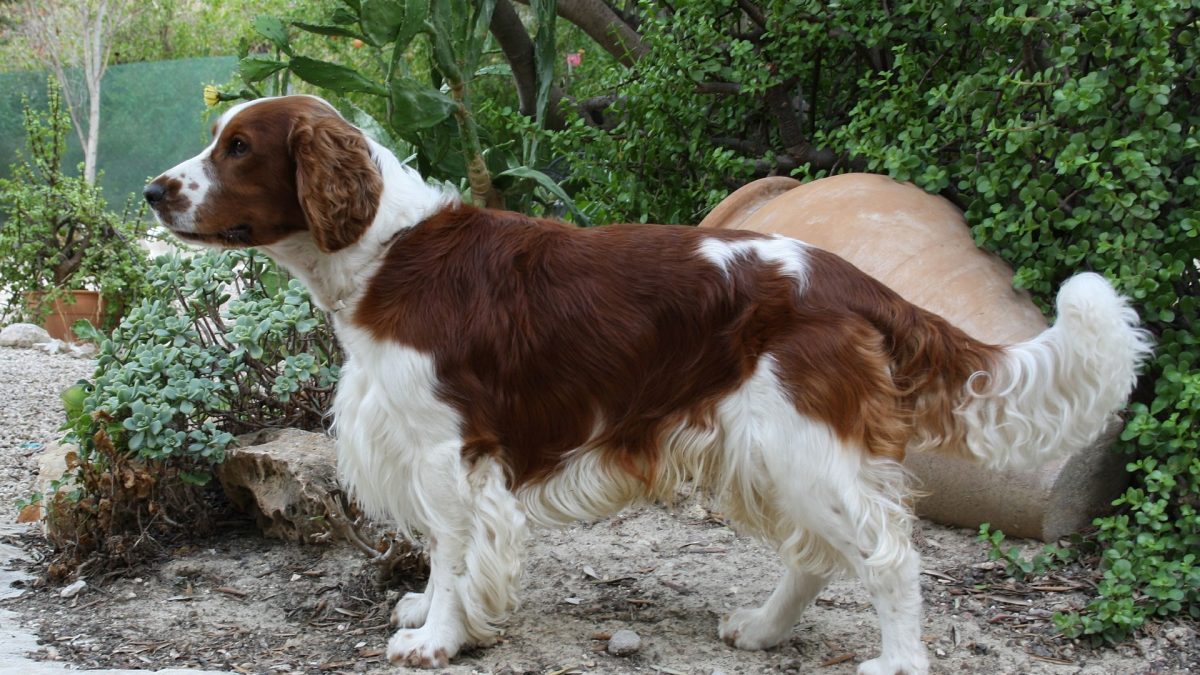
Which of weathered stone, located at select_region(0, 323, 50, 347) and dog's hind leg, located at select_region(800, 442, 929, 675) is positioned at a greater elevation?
dog's hind leg, located at select_region(800, 442, 929, 675)

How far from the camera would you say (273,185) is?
3066 mm

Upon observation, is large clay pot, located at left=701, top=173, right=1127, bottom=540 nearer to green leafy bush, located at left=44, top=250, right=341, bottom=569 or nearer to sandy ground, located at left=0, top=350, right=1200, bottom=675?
sandy ground, located at left=0, top=350, right=1200, bottom=675

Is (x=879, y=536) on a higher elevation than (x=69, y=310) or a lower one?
higher

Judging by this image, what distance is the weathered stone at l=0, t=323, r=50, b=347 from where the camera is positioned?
8070 mm

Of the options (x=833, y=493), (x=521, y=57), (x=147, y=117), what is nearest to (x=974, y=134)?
(x=833, y=493)

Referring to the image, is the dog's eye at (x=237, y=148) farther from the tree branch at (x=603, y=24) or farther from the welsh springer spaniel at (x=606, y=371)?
the tree branch at (x=603, y=24)

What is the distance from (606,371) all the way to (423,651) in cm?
91

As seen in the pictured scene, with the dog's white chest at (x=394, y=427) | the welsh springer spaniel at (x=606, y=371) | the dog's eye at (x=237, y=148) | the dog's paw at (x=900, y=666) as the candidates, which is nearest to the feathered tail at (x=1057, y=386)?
the welsh springer spaniel at (x=606, y=371)

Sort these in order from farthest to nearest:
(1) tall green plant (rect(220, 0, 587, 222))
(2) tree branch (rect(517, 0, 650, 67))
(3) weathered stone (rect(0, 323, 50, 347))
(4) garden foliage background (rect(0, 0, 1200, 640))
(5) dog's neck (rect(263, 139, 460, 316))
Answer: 1. (3) weathered stone (rect(0, 323, 50, 347))
2. (2) tree branch (rect(517, 0, 650, 67))
3. (1) tall green plant (rect(220, 0, 587, 222))
4. (4) garden foliage background (rect(0, 0, 1200, 640))
5. (5) dog's neck (rect(263, 139, 460, 316))

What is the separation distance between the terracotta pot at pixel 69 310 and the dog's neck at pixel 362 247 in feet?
19.1

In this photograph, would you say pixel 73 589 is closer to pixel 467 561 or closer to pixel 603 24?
pixel 467 561

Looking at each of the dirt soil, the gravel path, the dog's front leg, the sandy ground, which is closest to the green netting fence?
the gravel path

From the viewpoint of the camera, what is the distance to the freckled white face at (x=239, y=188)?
3021mm

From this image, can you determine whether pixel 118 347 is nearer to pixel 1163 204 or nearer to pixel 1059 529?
pixel 1059 529
